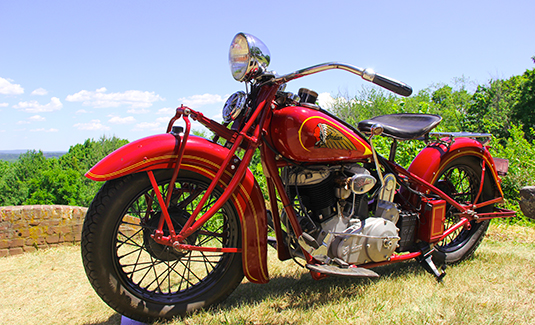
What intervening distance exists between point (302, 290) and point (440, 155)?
1775 millimetres

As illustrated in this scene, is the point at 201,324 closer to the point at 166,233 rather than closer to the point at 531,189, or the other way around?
the point at 166,233

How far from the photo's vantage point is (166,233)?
239 centimetres

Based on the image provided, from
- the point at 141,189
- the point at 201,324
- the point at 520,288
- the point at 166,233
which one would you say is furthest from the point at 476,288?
the point at 141,189

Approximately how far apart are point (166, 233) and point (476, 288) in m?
2.60

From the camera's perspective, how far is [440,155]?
3238 mm

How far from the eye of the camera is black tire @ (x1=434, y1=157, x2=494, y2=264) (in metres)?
3.47

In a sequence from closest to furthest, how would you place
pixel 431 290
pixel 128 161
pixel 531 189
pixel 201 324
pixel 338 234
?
pixel 128 161, pixel 201 324, pixel 338 234, pixel 431 290, pixel 531 189

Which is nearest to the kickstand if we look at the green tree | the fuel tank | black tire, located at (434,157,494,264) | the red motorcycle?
the red motorcycle

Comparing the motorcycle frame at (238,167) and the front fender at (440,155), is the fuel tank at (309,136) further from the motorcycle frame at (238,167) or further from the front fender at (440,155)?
the front fender at (440,155)

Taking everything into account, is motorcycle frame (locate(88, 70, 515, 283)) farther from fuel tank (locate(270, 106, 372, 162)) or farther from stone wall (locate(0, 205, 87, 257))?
stone wall (locate(0, 205, 87, 257))

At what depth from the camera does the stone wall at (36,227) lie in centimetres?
404

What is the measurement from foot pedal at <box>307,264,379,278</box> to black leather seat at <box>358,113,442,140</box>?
44.1 inches

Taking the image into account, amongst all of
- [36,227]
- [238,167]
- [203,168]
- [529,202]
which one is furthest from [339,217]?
[36,227]

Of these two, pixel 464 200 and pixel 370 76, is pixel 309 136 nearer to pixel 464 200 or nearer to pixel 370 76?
pixel 370 76
